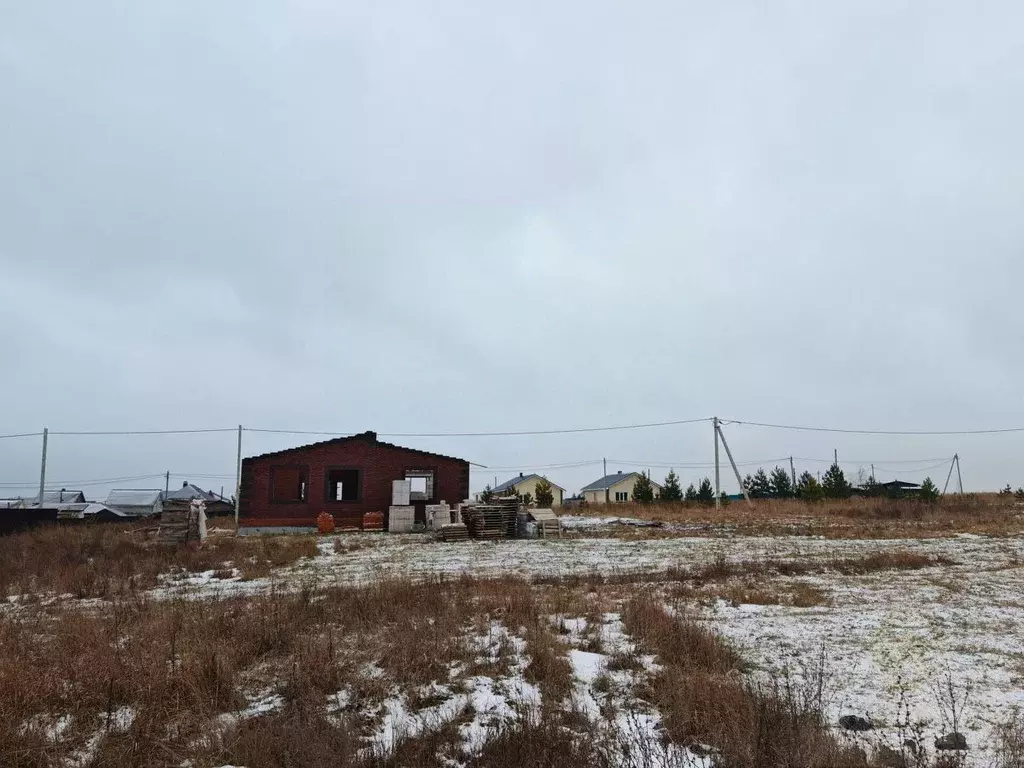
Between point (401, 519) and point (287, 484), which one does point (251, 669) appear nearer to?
point (401, 519)

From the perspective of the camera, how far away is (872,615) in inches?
328

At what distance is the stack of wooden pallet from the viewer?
2252cm

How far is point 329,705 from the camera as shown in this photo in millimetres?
5219

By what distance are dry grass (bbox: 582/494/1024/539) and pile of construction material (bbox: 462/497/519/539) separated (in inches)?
117

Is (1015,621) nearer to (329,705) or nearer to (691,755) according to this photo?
(691,755)

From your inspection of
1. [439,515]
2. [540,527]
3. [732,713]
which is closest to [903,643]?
[732,713]

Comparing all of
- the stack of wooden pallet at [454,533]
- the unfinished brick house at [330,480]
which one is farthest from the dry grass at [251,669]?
the unfinished brick house at [330,480]

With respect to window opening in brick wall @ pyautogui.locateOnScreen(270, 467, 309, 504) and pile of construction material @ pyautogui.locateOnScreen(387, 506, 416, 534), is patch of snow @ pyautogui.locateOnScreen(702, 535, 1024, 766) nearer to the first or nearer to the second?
pile of construction material @ pyautogui.locateOnScreen(387, 506, 416, 534)

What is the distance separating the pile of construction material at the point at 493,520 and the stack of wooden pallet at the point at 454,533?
2.01 ft

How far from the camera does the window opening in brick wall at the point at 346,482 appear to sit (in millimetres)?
30453

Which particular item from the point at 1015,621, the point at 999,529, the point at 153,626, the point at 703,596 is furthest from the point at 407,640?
the point at 999,529

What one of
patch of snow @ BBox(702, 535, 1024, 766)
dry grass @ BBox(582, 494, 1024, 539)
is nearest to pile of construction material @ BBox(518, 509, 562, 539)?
dry grass @ BBox(582, 494, 1024, 539)

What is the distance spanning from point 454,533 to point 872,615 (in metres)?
15.9

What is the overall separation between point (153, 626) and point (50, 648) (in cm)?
99
